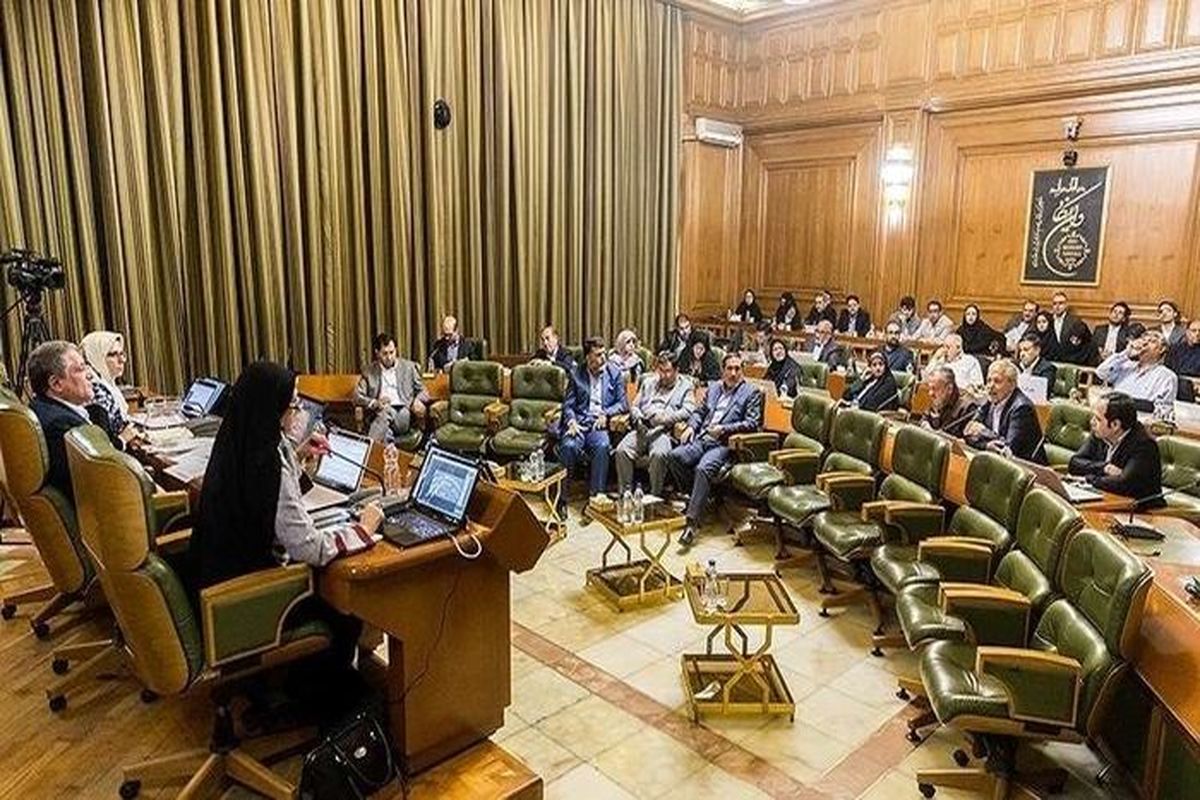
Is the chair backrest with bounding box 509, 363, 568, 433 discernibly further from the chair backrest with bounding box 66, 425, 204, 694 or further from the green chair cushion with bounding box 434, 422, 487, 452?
the chair backrest with bounding box 66, 425, 204, 694

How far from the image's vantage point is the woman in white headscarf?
12.5ft

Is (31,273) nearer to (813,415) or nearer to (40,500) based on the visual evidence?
(40,500)

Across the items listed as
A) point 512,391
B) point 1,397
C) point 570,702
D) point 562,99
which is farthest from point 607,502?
point 562,99

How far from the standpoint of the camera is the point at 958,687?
2.59 metres

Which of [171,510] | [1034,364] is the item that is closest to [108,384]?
[171,510]

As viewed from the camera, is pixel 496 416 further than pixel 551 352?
No

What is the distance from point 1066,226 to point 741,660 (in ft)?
22.5

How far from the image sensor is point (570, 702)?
10.7 ft

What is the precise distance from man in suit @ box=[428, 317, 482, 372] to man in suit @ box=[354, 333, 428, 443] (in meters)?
0.80

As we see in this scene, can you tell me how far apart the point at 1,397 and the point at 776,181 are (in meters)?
8.96

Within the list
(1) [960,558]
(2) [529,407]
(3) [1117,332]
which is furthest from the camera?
(3) [1117,332]

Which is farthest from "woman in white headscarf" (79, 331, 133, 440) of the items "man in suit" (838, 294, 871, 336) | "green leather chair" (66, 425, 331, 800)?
"man in suit" (838, 294, 871, 336)

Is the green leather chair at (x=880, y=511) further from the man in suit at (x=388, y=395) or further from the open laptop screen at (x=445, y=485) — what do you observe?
the man in suit at (x=388, y=395)

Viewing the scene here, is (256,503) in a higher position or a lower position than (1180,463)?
higher
